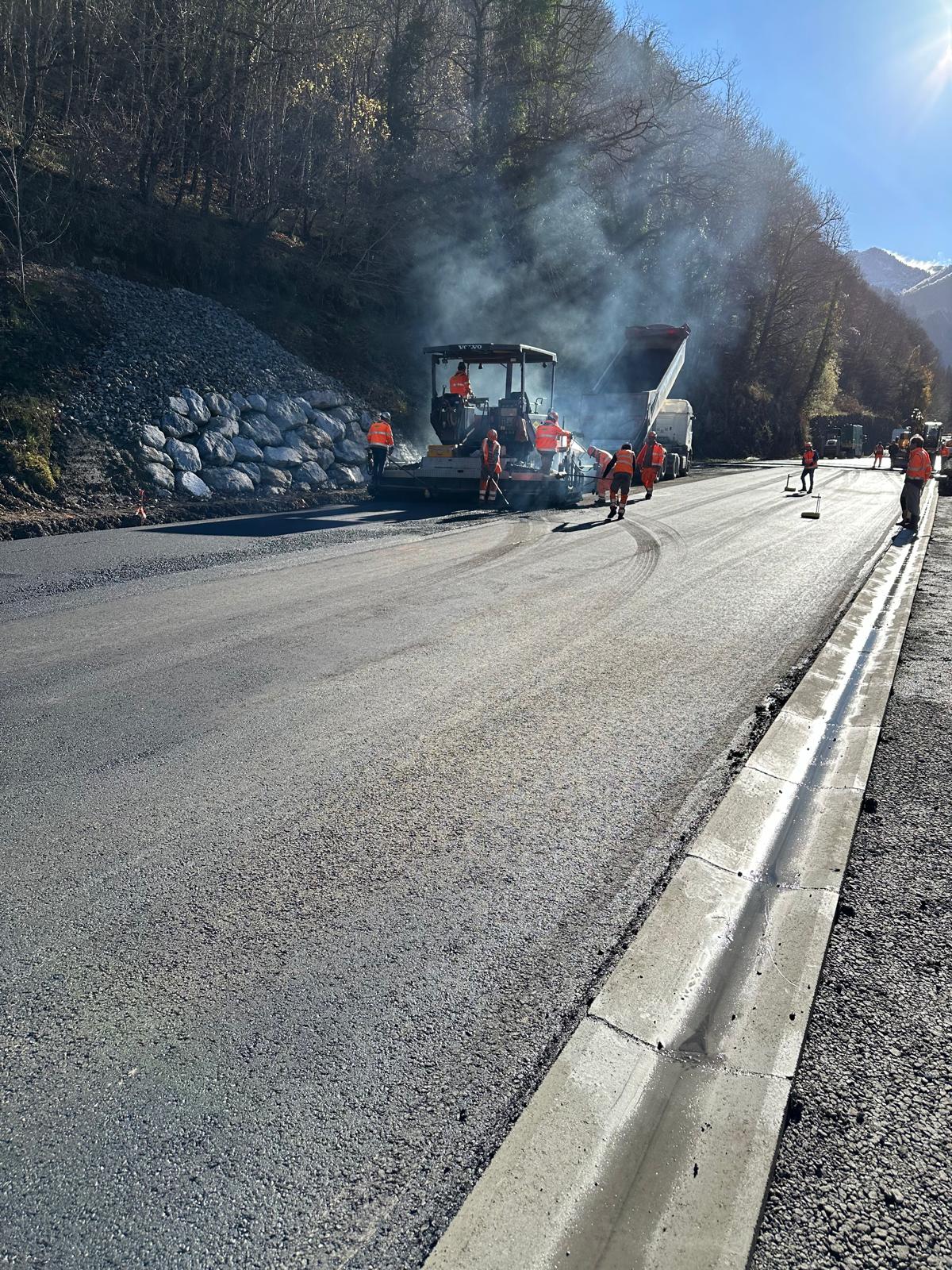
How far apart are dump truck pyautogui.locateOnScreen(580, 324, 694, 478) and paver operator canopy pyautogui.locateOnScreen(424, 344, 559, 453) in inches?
241

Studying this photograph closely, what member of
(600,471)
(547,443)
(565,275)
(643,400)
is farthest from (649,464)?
(565,275)

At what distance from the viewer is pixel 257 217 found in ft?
81.4

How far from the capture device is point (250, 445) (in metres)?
17.9

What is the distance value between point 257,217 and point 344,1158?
88.3 feet

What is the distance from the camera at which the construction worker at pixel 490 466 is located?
53.5ft

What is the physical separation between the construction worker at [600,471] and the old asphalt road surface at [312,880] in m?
10.1

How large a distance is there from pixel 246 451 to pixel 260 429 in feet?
3.29

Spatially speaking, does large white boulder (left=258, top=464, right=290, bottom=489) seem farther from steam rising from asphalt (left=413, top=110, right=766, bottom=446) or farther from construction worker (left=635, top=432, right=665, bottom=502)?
construction worker (left=635, top=432, right=665, bottom=502)

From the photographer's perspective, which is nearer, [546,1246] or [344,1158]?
[546,1246]

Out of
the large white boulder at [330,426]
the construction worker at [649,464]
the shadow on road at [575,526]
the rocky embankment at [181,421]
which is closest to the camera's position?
the shadow on road at [575,526]

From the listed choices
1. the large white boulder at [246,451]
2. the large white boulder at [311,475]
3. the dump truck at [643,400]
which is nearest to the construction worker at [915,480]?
the dump truck at [643,400]

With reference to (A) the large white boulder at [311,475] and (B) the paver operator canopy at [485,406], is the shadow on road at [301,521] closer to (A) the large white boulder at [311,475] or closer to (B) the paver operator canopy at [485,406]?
(A) the large white boulder at [311,475]

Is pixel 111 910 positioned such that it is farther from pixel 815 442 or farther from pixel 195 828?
pixel 815 442

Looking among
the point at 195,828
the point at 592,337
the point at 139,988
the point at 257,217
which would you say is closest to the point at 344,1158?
the point at 139,988
